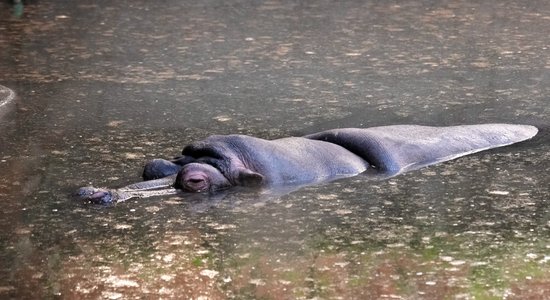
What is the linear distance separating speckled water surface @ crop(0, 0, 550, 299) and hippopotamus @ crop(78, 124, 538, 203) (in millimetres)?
100

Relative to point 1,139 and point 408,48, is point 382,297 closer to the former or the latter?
point 1,139

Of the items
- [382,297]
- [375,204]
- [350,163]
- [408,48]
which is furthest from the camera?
[408,48]

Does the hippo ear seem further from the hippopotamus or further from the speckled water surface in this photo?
the speckled water surface

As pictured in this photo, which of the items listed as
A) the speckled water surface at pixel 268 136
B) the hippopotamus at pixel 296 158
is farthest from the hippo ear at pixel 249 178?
the speckled water surface at pixel 268 136

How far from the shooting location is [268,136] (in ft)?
20.8

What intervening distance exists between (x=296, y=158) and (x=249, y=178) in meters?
0.33

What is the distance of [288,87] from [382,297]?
152 inches

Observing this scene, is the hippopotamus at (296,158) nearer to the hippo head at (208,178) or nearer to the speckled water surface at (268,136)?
the hippo head at (208,178)

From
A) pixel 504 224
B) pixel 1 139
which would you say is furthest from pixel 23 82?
pixel 504 224

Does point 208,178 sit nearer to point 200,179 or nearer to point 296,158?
point 200,179

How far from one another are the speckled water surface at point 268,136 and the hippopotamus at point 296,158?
0.33 feet

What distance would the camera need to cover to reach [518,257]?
14.2 feet

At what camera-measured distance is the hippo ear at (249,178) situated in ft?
17.2

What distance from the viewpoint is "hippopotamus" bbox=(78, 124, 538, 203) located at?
5.24m
